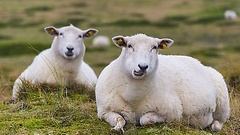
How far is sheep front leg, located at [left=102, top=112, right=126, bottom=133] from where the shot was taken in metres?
7.72

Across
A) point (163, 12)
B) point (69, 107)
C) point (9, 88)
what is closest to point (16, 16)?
point (163, 12)

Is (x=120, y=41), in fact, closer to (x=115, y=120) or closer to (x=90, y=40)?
(x=115, y=120)

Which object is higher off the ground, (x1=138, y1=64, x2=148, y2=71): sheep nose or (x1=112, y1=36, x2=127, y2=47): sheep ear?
(x1=112, y1=36, x2=127, y2=47): sheep ear

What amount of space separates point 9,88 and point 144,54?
6093 mm

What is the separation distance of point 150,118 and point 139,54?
93cm

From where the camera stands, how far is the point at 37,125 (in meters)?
8.23

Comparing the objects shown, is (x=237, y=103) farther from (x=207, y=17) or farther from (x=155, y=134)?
(x=207, y=17)

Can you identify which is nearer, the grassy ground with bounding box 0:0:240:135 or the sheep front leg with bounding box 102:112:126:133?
the sheep front leg with bounding box 102:112:126:133

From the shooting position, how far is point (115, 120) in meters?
7.90

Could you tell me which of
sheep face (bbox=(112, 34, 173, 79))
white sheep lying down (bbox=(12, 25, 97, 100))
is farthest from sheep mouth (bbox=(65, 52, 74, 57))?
sheep face (bbox=(112, 34, 173, 79))

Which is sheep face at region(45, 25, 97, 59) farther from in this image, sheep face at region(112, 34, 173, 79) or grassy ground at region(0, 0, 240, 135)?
sheep face at region(112, 34, 173, 79)

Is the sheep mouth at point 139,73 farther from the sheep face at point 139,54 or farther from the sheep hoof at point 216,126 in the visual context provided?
the sheep hoof at point 216,126

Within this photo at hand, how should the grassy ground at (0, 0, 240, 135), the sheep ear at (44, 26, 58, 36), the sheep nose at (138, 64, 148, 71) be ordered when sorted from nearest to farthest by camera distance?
the sheep nose at (138, 64, 148, 71) < the grassy ground at (0, 0, 240, 135) < the sheep ear at (44, 26, 58, 36)

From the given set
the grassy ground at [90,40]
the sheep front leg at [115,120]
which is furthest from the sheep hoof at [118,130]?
the grassy ground at [90,40]
